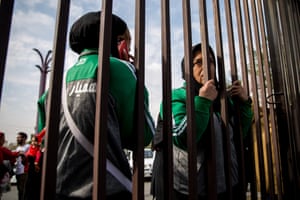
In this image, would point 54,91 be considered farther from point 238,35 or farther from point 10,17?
point 238,35

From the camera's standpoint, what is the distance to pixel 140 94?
96 cm

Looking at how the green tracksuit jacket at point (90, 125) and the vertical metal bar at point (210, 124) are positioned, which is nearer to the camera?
the green tracksuit jacket at point (90, 125)

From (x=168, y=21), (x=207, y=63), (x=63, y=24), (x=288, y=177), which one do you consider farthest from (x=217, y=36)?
(x=288, y=177)

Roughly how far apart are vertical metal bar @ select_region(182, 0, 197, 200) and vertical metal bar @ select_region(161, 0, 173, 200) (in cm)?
12

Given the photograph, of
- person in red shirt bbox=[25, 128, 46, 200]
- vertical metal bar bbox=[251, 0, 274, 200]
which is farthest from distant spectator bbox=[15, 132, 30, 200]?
vertical metal bar bbox=[251, 0, 274, 200]

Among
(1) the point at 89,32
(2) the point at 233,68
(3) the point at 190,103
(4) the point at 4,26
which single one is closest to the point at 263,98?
(2) the point at 233,68

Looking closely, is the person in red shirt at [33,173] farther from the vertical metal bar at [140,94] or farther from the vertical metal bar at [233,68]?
the vertical metal bar at [140,94]

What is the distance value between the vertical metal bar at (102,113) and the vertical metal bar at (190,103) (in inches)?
18.0

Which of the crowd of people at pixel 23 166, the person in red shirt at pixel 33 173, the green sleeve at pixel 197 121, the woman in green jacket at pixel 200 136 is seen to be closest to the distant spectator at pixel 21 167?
the crowd of people at pixel 23 166

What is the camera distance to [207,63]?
1.31 meters

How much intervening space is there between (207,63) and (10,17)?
3.08 ft

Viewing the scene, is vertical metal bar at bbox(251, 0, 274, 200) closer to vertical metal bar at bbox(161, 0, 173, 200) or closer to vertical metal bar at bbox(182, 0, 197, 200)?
vertical metal bar at bbox(182, 0, 197, 200)

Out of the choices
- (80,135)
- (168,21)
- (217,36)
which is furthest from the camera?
(217,36)

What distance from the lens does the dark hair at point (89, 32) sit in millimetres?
1064
